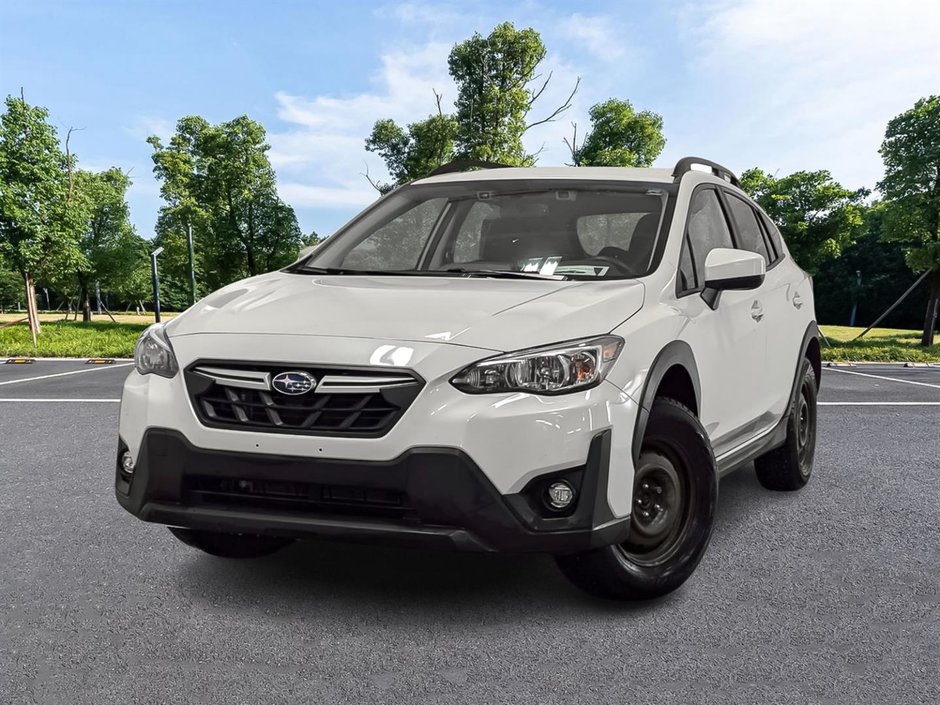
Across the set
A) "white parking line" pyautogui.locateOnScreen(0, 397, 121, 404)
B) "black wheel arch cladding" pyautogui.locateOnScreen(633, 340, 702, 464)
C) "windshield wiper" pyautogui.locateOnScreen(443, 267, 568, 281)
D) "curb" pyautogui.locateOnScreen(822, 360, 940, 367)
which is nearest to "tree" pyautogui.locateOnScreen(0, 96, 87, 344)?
"white parking line" pyautogui.locateOnScreen(0, 397, 121, 404)

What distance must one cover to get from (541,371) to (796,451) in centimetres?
300

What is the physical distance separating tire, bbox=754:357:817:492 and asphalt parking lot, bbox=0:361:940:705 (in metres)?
0.30

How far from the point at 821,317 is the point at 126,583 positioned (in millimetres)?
78251

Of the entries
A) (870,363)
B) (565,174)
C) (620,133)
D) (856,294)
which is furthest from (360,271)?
(856,294)

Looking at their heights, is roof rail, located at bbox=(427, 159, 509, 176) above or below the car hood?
above

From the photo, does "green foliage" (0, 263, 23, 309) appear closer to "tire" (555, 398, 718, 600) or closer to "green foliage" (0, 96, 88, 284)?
"green foliage" (0, 96, 88, 284)

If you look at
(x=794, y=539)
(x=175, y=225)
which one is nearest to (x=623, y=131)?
(x=175, y=225)

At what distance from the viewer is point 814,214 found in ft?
152

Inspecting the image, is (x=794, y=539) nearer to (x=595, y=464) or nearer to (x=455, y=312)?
(x=595, y=464)

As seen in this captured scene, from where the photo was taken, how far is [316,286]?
3.74 metres

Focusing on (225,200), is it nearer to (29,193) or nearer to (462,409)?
(29,193)

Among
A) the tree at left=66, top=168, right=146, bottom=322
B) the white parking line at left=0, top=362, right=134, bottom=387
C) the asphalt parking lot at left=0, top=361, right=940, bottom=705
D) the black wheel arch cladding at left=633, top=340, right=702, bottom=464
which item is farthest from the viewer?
the tree at left=66, top=168, right=146, bottom=322

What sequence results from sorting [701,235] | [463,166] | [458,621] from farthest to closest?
1. [463,166]
2. [701,235]
3. [458,621]

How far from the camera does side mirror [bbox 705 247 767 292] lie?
382 cm
